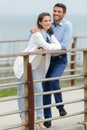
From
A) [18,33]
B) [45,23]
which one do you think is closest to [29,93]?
[45,23]

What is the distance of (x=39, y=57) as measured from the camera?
7883mm

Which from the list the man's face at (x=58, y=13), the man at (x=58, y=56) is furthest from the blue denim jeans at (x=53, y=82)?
the man's face at (x=58, y=13)

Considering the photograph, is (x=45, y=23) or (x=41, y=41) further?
(x=45, y=23)

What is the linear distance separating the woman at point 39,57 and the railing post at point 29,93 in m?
0.25

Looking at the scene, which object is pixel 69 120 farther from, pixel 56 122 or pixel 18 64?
pixel 18 64

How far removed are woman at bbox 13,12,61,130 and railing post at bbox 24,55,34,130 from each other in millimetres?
247

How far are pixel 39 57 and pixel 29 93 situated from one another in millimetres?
562

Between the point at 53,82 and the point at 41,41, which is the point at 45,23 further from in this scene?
the point at 53,82

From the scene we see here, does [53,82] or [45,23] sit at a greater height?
[45,23]

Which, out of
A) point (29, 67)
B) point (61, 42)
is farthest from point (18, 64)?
point (61, 42)

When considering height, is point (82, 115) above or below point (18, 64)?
below

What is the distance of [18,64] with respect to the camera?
7746mm

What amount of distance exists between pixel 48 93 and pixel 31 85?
1.46ft

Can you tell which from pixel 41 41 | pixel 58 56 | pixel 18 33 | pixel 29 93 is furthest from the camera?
pixel 18 33
